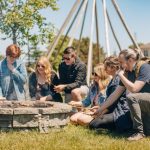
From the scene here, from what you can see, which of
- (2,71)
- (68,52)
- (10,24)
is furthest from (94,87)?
(10,24)

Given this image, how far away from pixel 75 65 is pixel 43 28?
12800 mm

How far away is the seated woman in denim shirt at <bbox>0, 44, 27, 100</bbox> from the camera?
684 cm

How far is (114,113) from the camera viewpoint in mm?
5855

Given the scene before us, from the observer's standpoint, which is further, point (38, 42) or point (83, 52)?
point (83, 52)

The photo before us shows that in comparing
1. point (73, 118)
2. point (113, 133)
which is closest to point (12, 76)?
point (73, 118)

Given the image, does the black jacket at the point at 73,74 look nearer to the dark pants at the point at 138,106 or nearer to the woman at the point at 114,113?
the woman at the point at 114,113

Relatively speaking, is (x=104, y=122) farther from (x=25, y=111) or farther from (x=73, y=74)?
(x=73, y=74)

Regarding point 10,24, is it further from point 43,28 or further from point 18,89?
point 18,89

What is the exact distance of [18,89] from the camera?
277 inches

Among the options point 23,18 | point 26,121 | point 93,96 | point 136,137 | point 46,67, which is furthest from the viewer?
point 23,18

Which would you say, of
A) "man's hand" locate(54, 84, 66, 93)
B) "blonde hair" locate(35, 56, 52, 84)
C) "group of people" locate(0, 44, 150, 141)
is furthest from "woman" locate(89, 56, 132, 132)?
"blonde hair" locate(35, 56, 52, 84)

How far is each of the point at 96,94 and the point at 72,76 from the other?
3.96ft

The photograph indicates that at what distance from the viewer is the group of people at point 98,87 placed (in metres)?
5.30

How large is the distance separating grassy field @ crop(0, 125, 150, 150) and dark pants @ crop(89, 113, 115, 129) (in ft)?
0.42
